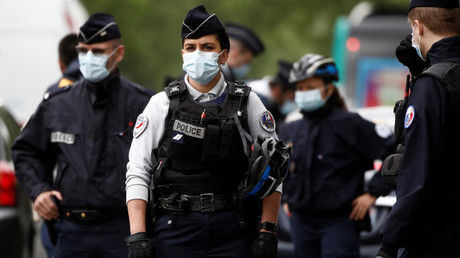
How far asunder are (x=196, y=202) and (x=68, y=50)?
3107 mm

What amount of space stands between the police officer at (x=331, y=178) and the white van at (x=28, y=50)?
8.23m

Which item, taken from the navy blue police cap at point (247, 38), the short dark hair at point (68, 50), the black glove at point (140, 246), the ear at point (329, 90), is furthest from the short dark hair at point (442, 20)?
the navy blue police cap at point (247, 38)

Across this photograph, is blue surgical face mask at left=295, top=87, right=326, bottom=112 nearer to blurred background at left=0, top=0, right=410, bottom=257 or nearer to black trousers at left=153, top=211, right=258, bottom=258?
blurred background at left=0, top=0, right=410, bottom=257

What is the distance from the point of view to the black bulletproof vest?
5238 mm

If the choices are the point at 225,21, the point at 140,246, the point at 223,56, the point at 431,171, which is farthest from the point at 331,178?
the point at 225,21

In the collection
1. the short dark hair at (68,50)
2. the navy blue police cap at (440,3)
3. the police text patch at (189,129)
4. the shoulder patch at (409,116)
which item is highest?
the navy blue police cap at (440,3)

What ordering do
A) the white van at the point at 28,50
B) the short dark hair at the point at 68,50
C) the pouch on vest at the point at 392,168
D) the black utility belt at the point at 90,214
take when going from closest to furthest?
the pouch on vest at the point at 392,168
the black utility belt at the point at 90,214
the short dark hair at the point at 68,50
the white van at the point at 28,50

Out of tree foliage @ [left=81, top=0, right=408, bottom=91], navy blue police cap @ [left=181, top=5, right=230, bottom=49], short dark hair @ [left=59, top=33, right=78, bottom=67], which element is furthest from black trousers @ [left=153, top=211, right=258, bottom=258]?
tree foliage @ [left=81, top=0, right=408, bottom=91]

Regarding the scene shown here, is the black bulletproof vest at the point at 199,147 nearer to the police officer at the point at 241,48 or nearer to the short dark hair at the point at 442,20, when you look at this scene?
the short dark hair at the point at 442,20

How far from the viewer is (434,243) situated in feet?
15.6

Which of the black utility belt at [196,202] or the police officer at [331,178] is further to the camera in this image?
the police officer at [331,178]

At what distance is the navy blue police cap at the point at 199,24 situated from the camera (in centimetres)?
535

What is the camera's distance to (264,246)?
5180 mm

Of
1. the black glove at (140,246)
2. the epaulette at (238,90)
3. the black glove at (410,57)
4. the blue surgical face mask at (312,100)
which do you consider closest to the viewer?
the black glove at (140,246)
